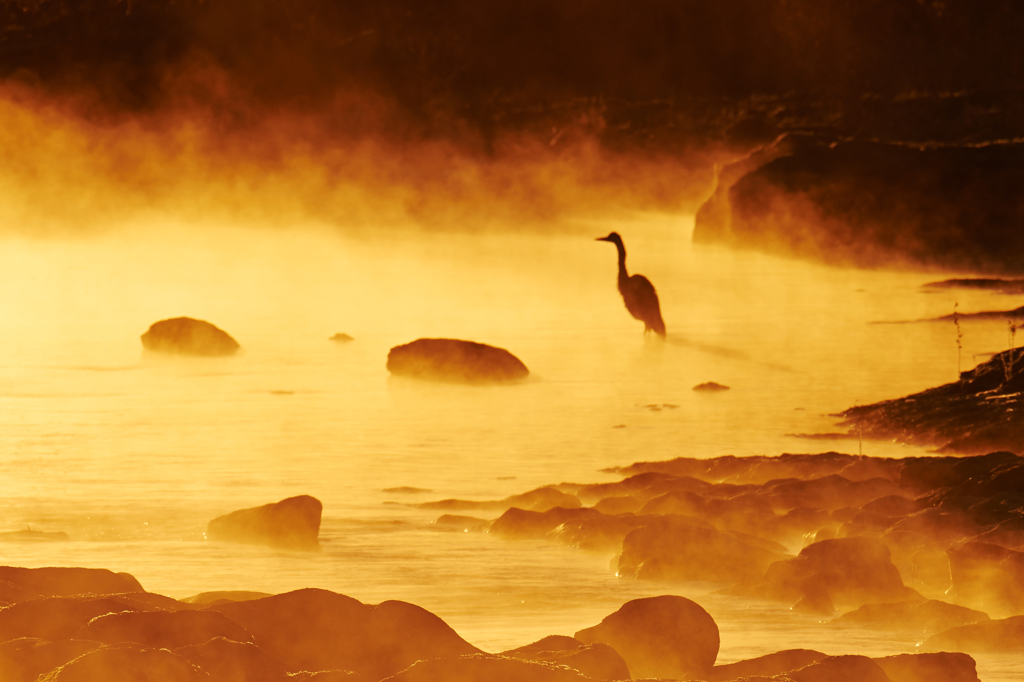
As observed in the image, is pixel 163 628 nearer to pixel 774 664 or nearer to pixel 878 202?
pixel 774 664

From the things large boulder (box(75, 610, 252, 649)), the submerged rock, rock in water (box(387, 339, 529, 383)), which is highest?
rock in water (box(387, 339, 529, 383))

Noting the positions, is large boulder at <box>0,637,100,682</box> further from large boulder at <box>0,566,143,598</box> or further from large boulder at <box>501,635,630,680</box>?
large boulder at <box>501,635,630,680</box>

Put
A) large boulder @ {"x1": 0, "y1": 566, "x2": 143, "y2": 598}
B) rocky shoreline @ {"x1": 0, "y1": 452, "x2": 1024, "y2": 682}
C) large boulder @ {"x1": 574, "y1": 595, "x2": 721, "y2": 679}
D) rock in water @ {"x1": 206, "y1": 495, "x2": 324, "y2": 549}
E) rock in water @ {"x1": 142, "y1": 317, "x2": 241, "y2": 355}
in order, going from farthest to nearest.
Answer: rock in water @ {"x1": 142, "y1": 317, "x2": 241, "y2": 355} < rock in water @ {"x1": 206, "y1": 495, "x2": 324, "y2": 549} < large boulder @ {"x1": 0, "y1": 566, "x2": 143, "y2": 598} < large boulder @ {"x1": 574, "y1": 595, "x2": 721, "y2": 679} < rocky shoreline @ {"x1": 0, "y1": 452, "x2": 1024, "y2": 682}

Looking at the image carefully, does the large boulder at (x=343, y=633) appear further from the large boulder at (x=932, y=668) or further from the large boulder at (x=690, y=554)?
the large boulder at (x=690, y=554)

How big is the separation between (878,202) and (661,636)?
1200 cm

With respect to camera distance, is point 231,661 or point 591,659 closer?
point 231,661

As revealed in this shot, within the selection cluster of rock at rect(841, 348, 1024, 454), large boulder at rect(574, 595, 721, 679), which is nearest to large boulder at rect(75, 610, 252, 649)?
large boulder at rect(574, 595, 721, 679)

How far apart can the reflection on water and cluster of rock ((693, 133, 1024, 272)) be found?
28.2 inches

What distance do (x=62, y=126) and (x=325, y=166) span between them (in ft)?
9.49

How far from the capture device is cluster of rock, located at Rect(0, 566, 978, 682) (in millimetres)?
2469

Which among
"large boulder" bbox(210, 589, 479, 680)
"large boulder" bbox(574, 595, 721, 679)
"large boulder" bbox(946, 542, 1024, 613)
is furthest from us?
"large boulder" bbox(946, 542, 1024, 613)

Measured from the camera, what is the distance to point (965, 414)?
241 inches

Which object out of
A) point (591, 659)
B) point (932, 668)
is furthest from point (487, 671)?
point (932, 668)

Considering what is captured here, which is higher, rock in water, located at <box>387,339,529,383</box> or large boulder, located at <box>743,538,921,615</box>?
rock in water, located at <box>387,339,529,383</box>
